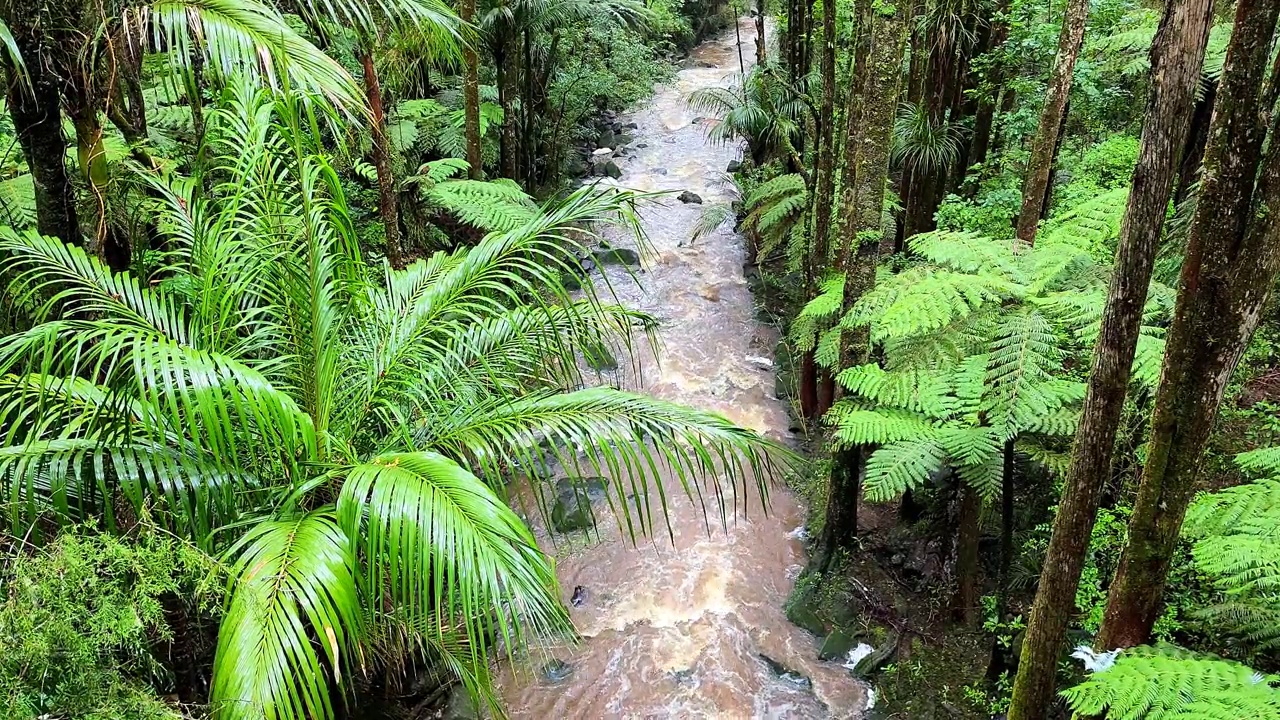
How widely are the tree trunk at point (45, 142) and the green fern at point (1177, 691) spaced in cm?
450

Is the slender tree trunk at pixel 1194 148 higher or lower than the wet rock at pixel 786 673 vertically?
higher

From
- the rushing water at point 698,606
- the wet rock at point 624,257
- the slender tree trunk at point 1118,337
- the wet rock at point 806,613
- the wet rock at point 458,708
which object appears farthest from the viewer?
the wet rock at point 624,257

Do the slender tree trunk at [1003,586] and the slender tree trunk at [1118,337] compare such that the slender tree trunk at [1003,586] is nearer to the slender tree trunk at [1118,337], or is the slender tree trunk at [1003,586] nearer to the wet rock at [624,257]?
the slender tree trunk at [1118,337]

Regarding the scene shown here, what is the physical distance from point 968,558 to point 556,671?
2751 millimetres

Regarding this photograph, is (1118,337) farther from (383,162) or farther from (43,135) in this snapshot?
(383,162)

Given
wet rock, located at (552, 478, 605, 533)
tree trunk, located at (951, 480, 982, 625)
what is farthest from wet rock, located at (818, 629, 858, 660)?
wet rock, located at (552, 478, 605, 533)

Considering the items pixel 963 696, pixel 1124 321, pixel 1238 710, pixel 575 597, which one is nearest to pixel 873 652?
pixel 963 696

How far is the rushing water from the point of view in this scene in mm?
4727

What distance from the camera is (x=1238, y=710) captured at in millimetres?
2078

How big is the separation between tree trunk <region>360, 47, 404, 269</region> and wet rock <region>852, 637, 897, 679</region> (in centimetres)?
448

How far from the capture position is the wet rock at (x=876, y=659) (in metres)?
4.76

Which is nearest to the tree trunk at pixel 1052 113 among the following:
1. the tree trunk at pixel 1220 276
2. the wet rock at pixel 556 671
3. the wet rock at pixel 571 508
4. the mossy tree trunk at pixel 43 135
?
the tree trunk at pixel 1220 276

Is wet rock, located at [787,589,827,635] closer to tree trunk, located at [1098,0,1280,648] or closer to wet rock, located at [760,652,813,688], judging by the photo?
wet rock, located at [760,652,813,688]

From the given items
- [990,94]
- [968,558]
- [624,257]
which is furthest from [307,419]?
[624,257]
